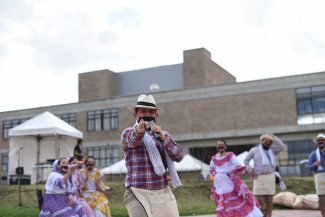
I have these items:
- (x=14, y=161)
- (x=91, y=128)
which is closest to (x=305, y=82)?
(x=91, y=128)

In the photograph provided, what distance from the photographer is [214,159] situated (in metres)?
10.3

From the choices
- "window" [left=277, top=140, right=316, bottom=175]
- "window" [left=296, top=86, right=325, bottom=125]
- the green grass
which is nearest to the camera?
the green grass

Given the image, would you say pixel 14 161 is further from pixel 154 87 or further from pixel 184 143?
pixel 154 87

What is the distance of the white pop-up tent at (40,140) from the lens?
62.4 feet

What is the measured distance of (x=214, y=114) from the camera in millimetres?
40000

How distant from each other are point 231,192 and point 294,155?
29774 millimetres

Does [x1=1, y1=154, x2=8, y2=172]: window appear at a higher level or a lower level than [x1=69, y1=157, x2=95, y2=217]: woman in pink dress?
higher

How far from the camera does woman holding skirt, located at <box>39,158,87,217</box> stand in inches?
322

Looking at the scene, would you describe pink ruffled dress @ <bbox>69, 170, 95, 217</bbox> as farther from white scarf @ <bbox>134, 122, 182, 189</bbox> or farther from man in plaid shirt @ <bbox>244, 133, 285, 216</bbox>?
white scarf @ <bbox>134, 122, 182, 189</bbox>

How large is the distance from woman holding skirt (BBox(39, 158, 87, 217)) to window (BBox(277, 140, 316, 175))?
31942 millimetres

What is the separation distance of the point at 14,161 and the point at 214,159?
44.6 ft

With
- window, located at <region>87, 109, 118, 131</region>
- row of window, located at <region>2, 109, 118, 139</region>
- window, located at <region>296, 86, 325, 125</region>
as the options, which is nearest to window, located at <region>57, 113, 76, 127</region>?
row of window, located at <region>2, 109, 118, 139</region>

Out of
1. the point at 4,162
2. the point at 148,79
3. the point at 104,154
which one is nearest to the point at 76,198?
the point at 104,154

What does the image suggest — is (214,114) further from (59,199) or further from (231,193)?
(59,199)
